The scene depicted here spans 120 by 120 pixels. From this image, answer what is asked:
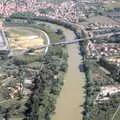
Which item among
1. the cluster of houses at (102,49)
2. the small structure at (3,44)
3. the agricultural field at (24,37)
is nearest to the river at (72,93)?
the cluster of houses at (102,49)

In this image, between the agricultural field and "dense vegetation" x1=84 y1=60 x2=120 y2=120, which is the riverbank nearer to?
"dense vegetation" x1=84 y1=60 x2=120 y2=120

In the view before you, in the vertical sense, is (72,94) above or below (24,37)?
below

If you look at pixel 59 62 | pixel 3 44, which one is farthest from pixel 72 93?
pixel 3 44

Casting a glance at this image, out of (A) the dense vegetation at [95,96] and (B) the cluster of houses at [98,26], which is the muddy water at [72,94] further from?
(B) the cluster of houses at [98,26]

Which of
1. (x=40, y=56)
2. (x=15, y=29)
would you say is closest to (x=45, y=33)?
(x=15, y=29)

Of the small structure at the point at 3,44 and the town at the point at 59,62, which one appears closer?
the town at the point at 59,62

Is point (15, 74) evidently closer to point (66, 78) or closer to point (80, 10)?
point (66, 78)

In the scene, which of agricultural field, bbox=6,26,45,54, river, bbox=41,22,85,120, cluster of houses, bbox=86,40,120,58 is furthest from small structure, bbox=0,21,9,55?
cluster of houses, bbox=86,40,120,58

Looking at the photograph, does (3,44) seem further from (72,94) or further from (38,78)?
(72,94)
